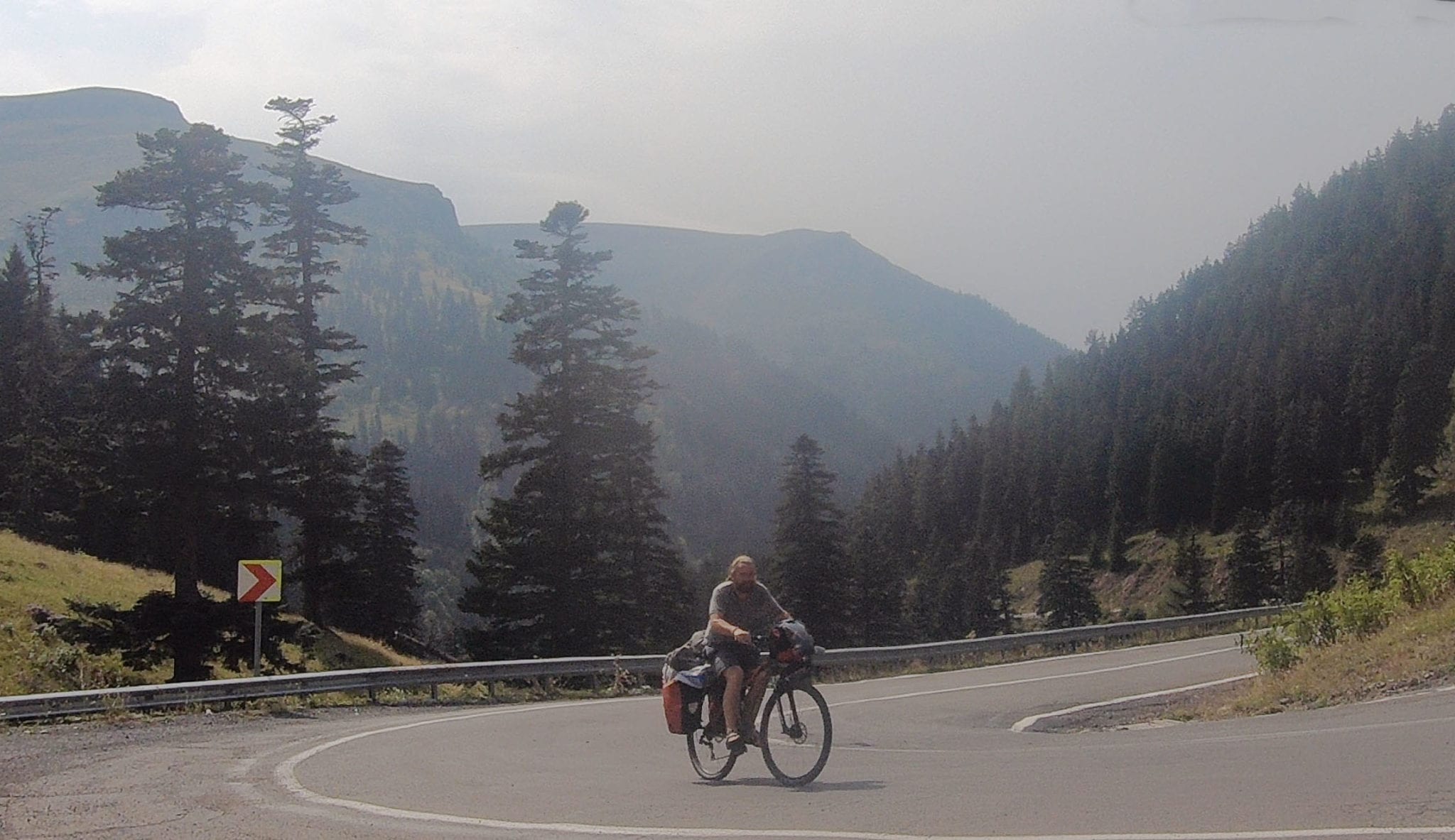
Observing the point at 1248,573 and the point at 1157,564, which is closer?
the point at 1248,573

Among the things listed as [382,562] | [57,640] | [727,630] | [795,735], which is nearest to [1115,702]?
[795,735]

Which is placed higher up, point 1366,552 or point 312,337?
point 312,337

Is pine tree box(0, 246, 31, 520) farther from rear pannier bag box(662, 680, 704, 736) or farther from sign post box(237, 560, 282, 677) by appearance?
rear pannier bag box(662, 680, 704, 736)

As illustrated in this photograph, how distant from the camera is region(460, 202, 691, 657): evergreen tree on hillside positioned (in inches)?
1455

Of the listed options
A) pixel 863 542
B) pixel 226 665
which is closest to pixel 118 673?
pixel 226 665

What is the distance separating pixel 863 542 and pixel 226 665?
148 feet

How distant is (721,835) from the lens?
699cm

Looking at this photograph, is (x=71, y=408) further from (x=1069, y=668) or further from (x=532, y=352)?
(x=1069, y=668)

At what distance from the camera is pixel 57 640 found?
→ 24000 mm

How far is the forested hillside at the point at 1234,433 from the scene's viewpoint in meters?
111

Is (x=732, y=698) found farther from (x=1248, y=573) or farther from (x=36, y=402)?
(x=1248, y=573)

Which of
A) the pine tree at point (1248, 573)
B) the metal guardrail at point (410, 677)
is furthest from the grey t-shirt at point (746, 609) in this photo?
the pine tree at point (1248, 573)

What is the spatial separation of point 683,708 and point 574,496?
94.1 feet

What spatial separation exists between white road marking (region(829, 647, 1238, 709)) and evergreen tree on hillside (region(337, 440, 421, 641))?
89.0ft
